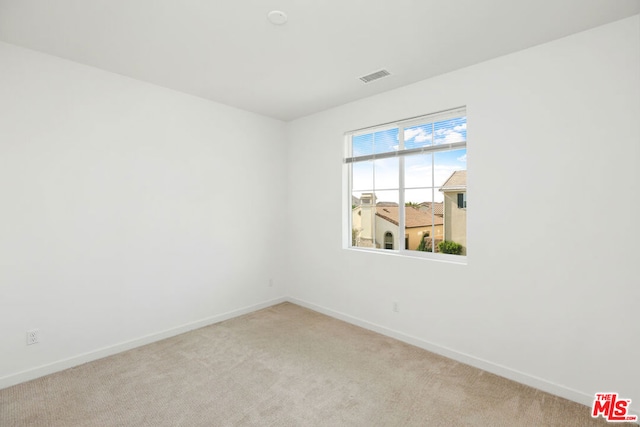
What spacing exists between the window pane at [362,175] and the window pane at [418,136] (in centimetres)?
53

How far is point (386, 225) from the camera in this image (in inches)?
143

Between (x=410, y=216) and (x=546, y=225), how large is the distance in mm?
1249

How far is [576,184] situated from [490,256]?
82cm

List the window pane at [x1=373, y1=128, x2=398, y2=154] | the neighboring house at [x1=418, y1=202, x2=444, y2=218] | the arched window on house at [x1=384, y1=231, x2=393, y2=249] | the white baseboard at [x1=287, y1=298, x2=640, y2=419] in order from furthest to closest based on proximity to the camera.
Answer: the arched window on house at [x1=384, y1=231, x2=393, y2=249]
the window pane at [x1=373, y1=128, x2=398, y2=154]
the neighboring house at [x1=418, y1=202, x2=444, y2=218]
the white baseboard at [x1=287, y1=298, x2=640, y2=419]

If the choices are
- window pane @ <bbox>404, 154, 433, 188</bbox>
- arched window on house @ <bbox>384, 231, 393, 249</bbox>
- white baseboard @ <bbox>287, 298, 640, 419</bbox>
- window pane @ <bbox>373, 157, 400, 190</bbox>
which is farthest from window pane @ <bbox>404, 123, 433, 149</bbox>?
white baseboard @ <bbox>287, 298, 640, 419</bbox>

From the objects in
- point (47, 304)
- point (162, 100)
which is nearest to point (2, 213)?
point (47, 304)

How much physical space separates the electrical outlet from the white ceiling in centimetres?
230

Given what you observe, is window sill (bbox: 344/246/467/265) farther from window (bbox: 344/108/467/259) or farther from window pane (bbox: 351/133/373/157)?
window pane (bbox: 351/133/373/157)

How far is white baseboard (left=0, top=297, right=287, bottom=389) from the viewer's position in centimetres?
246

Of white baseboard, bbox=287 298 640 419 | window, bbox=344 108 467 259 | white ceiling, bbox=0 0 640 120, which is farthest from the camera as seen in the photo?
window, bbox=344 108 467 259

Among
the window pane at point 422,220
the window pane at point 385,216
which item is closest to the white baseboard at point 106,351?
the window pane at point 385,216

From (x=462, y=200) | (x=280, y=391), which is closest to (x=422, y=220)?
(x=462, y=200)

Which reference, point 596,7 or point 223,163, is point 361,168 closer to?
point 223,163

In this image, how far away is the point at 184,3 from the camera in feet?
6.34
